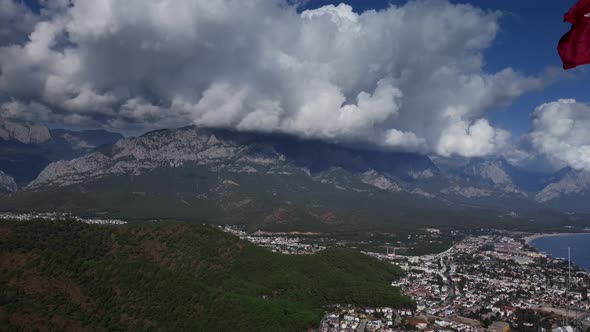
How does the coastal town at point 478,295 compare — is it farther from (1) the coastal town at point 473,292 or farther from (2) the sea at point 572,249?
(2) the sea at point 572,249

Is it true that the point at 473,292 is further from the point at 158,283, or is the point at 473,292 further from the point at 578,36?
the point at 578,36

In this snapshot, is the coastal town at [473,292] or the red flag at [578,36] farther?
the coastal town at [473,292]

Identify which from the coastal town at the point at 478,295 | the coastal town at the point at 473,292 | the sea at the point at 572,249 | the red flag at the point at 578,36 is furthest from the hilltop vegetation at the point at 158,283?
the sea at the point at 572,249

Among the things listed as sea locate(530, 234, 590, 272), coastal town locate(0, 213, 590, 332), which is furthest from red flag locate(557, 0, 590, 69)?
sea locate(530, 234, 590, 272)

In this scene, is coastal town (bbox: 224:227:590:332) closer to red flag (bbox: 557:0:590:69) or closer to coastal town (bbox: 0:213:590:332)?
coastal town (bbox: 0:213:590:332)

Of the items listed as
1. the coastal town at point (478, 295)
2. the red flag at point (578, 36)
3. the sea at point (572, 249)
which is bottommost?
the coastal town at point (478, 295)

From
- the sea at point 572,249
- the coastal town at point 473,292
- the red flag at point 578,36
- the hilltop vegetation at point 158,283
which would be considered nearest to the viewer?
the red flag at point 578,36

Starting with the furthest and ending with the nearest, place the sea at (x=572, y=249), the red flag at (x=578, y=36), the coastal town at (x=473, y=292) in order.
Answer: the sea at (x=572, y=249), the coastal town at (x=473, y=292), the red flag at (x=578, y=36)

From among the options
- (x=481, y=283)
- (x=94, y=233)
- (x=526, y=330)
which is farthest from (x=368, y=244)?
(x=94, y=233)
